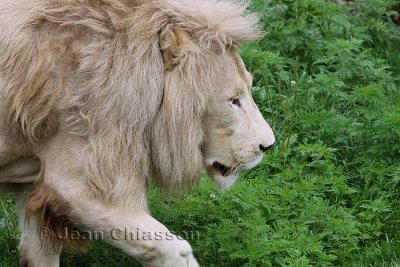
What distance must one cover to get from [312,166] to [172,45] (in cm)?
172

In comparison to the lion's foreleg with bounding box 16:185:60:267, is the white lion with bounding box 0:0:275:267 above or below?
above

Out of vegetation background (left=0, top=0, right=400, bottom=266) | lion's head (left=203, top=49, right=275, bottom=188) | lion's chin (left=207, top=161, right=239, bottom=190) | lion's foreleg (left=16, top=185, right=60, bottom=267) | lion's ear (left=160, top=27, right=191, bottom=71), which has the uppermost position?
lion's ear (left=160, top=27, right=191, bottom=71)

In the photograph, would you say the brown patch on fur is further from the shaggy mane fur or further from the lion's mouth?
the lion's mouth

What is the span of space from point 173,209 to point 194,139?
3.38 ft

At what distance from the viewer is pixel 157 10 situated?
445 cm

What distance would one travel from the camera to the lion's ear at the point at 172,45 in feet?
14.4

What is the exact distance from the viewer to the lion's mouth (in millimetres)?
4684

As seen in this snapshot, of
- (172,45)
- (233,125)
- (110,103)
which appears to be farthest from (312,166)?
(110,103)

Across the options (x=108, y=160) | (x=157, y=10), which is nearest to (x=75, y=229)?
(x=108, y=160)

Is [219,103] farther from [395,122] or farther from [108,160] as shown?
[395,122]

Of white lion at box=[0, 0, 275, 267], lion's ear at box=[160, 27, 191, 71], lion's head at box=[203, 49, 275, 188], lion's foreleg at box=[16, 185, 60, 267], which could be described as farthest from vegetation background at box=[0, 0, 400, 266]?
lion's ear at box=[160, 27, 191, 71]

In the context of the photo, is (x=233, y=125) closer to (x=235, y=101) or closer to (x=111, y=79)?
(x=235, y=101)

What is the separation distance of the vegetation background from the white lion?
563 mm

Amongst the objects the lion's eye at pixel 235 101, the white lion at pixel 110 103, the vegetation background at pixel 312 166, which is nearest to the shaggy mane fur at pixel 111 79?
the white lion at pixel 110 103
